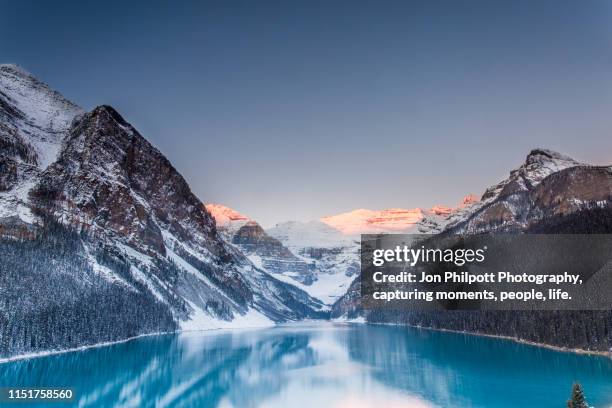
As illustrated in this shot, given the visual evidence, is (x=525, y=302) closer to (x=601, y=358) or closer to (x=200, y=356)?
(x=601, y=358)

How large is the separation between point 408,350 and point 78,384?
76.6m

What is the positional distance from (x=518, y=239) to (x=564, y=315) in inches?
2535

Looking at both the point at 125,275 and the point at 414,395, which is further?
the point at 125,275

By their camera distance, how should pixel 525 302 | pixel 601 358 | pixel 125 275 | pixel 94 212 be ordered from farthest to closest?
pixel 94 212, pixel 125 275, pixel 525 302, pixel 601 358

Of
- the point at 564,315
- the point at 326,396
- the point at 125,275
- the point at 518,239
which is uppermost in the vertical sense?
the point at 518,239

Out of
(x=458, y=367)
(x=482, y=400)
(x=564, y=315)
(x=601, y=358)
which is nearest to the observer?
(x=482, y=400)

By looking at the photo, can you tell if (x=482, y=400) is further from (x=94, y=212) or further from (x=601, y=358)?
(x=94, y=212)

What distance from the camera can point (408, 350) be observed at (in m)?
120

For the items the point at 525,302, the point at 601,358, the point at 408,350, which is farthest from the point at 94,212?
the point at 601,358

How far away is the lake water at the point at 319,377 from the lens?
192 ft

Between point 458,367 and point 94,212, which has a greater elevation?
point 94,212

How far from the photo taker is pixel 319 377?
78.8 metres

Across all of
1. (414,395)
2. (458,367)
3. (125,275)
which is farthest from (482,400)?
(125,275)

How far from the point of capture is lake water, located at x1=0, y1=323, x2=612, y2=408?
5866 centimetres
